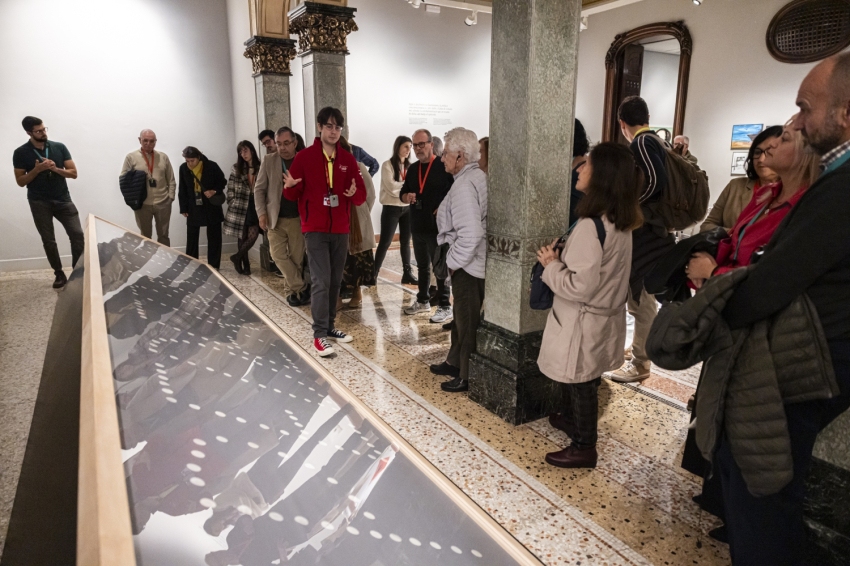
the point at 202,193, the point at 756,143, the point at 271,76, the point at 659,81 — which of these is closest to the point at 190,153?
the point at 202,193

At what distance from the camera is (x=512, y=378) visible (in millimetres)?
3098

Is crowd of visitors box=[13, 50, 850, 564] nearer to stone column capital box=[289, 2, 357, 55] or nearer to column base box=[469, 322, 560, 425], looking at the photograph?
column base box=[469, 322, 560, 425]

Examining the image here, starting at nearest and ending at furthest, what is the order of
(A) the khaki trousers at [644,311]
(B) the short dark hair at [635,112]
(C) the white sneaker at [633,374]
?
(B) the short dark hair at [635,112] < (A) the khaki trousers at [644,311] < (C) the white sneaker at [633,374]

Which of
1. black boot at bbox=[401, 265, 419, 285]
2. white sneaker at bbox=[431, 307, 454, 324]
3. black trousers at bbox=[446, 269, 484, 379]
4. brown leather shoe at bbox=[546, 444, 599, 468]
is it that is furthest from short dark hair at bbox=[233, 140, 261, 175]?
brown leather shoe at bbox=[546, 444, 599, 468]

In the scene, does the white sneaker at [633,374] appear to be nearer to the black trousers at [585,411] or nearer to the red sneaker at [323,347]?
the black trousers at [585,411]

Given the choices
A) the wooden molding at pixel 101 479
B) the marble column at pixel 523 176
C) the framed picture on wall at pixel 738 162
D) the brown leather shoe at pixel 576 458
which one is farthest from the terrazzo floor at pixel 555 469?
the framed picture on wall at pixel 738 162

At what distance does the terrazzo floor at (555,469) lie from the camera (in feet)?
7.11

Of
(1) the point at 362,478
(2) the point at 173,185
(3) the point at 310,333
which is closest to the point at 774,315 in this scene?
(1) the point at 362,478

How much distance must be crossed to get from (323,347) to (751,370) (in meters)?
3.21

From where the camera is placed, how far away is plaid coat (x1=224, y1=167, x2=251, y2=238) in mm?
6551

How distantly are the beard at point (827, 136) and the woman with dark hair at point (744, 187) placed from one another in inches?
55.2

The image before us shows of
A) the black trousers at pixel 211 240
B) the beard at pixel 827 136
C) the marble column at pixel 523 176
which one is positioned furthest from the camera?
the black trousers at pixel 211 240

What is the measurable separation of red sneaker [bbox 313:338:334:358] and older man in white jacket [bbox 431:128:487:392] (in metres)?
1.02

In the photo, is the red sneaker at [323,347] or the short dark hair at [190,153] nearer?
the red sneaker at [323,347]
